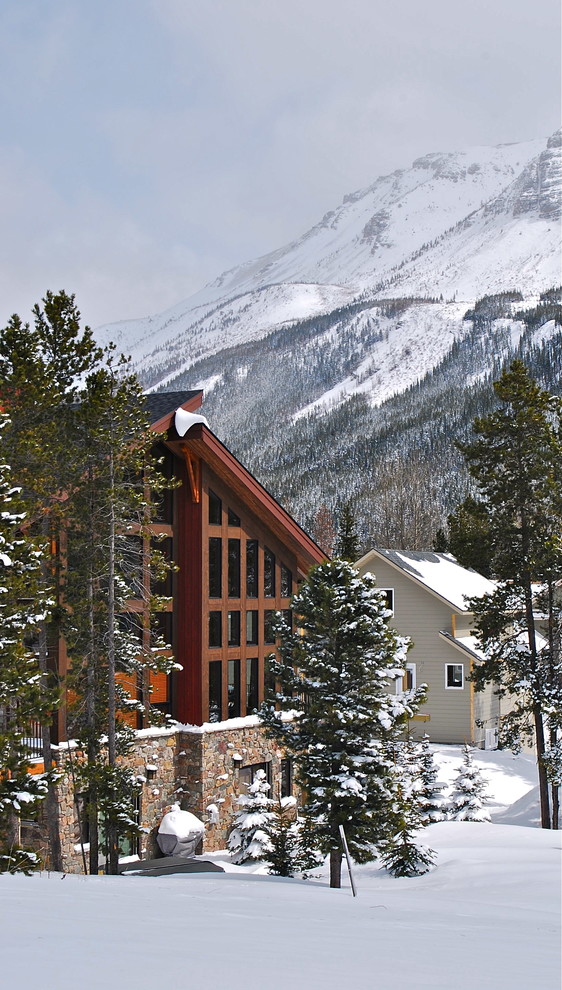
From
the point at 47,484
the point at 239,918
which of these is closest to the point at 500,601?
the point at 47,484

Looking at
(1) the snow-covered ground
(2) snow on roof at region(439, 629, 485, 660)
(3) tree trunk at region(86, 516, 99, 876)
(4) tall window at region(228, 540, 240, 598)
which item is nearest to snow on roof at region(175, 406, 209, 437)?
(4) tall window at region(228, 540, 240, 598)

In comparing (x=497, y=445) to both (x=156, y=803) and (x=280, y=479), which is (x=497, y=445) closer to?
(x=156, y=803)

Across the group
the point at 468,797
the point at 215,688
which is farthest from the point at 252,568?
the point at 468,797

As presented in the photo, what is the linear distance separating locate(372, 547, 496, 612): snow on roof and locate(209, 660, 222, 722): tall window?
1621cm

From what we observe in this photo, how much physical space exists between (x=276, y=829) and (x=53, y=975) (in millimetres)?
15382

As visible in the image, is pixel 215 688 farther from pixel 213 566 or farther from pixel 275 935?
pixel 275 935

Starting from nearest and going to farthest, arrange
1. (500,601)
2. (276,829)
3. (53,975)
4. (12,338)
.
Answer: (53,975), (12,338), (276,829), (500,601)

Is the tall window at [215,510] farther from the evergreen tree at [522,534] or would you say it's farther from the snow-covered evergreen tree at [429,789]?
the snow-covered evergreen tree at [429,789]

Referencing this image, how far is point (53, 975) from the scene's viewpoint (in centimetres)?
506

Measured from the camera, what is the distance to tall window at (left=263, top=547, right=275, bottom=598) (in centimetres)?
2780

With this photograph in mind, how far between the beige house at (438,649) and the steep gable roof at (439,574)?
0.17ft

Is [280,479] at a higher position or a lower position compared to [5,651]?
higher

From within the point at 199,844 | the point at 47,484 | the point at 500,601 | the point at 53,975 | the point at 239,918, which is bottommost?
the point at 199,844

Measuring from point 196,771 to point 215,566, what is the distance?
5755 millimetres
